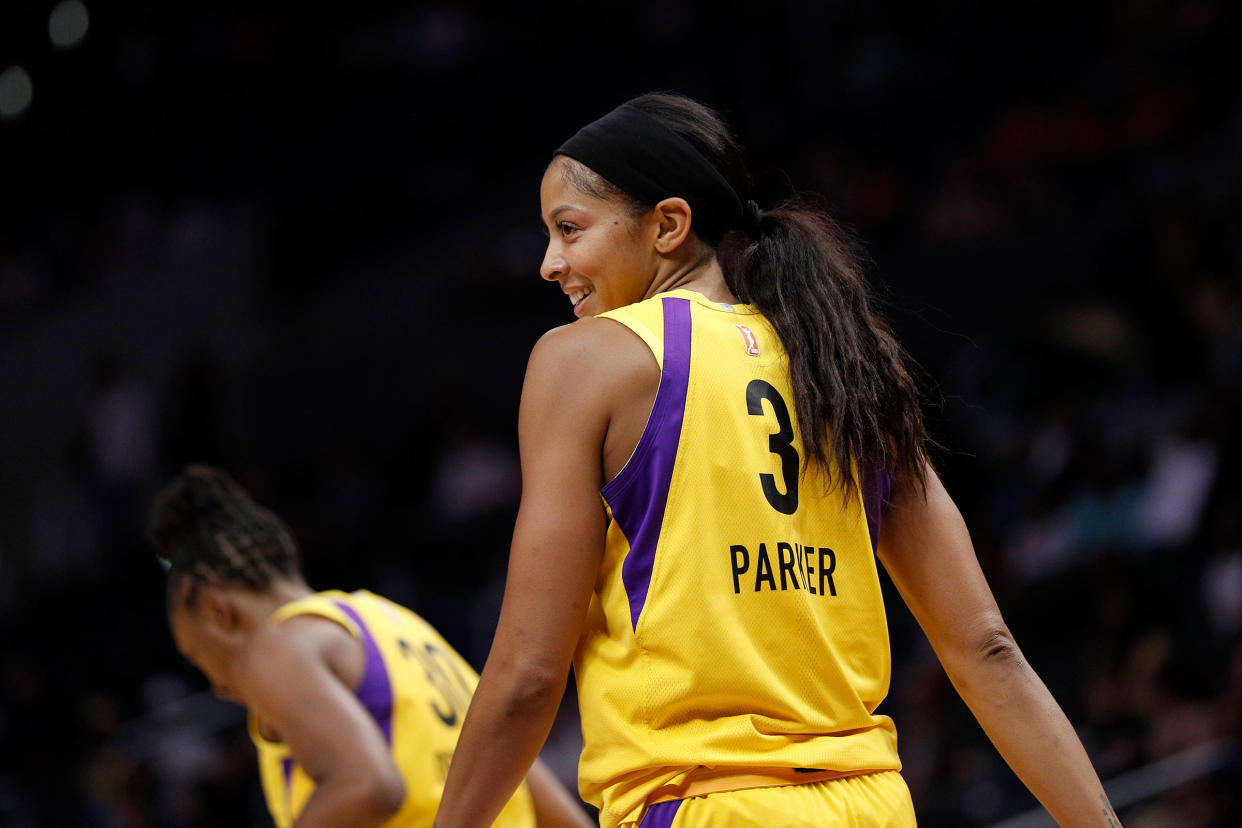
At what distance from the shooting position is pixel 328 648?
11.1 ft

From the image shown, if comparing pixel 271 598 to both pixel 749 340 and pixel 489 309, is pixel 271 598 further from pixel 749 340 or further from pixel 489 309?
pixel 489 309

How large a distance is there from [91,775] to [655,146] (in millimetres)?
6726

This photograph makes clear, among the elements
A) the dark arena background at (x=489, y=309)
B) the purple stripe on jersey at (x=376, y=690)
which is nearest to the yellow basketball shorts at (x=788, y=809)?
the purple stripe on jersey at (x=376, y=690)

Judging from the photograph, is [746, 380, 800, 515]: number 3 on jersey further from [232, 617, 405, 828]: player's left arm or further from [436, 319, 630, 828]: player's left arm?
[232, 617, 405, 828]: player's left arm

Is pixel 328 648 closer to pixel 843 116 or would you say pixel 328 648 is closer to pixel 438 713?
pixel 438 713

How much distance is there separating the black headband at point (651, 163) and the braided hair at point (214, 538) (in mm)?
1916

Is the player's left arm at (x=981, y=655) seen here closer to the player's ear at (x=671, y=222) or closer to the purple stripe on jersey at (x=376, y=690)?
the player's ear at (x=671, y=222)

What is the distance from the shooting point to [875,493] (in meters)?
2.28

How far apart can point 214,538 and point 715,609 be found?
2.23 m

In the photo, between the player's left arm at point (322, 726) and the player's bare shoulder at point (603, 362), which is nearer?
the player's bare shoulder at point (603, 362)

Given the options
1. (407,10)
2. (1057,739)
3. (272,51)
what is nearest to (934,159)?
(407,10)

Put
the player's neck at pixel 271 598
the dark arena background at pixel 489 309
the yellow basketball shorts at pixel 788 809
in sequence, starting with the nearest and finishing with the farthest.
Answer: the yellow basketball shorts at pixel 788 809, the player's neck at pixel 271 598, the dark arena background at pixel 489 309

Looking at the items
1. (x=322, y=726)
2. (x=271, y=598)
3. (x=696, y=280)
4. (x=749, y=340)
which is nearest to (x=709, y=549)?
(x=749, y=340)

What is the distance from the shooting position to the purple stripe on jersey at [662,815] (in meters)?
1.99
